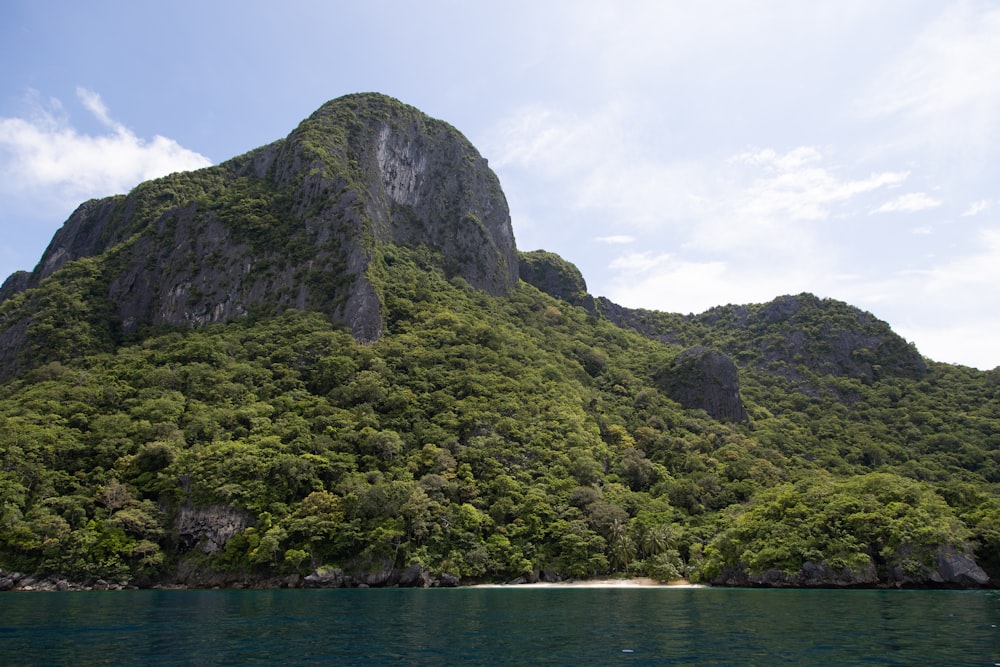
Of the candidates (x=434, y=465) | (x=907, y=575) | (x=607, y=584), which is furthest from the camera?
(x=434, y=465)

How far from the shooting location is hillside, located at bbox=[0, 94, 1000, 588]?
62531 mm

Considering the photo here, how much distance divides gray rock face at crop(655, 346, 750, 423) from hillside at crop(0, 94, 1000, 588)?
22.7 inches

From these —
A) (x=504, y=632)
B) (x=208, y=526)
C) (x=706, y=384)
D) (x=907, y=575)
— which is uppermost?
(x=706, y=384)

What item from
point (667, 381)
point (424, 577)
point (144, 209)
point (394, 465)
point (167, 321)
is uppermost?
point (144, 209)

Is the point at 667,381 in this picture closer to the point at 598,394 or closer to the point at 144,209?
the point at 598,394

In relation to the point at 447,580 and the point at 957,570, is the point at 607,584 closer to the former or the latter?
the point at 447,580

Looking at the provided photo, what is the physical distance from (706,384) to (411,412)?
66.6m

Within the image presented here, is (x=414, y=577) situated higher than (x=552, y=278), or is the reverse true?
(x=552, y=278)

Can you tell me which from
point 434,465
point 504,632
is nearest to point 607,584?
point 434,465

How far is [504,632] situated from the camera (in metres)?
27.5

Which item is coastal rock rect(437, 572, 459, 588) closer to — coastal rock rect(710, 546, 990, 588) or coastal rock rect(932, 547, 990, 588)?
coastal rock rect(710, 546, 990, 588)

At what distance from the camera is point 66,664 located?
19.3 m

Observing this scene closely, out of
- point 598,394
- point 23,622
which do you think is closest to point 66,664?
point 23,622

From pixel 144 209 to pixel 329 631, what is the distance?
489ft
